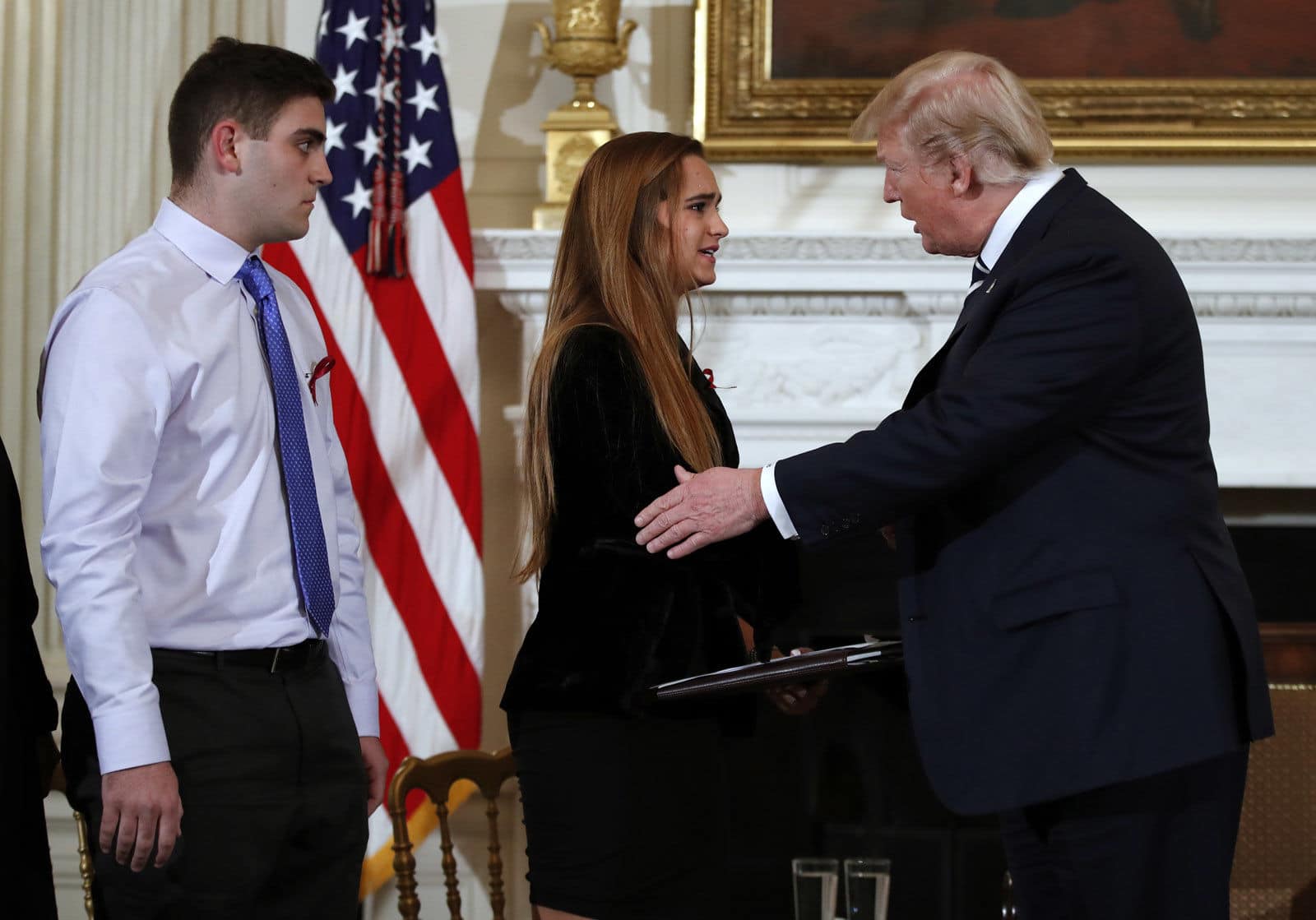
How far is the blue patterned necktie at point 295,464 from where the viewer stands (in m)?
1.99

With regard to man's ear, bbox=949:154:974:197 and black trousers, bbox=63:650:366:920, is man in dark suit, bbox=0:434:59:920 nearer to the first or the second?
black trousers, bbox=63:650:366:920

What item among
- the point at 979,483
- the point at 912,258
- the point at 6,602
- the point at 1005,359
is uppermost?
the point at 912,258

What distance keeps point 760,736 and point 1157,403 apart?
2477 millimetres

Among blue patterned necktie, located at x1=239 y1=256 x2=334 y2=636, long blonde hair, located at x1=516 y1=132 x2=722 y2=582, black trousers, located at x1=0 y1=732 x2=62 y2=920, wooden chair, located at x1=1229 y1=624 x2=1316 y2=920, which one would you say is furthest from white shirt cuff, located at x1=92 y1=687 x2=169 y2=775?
wooden chair, located at x1=1229 y1=624 x2=1316 y2=920

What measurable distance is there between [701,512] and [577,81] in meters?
2.13

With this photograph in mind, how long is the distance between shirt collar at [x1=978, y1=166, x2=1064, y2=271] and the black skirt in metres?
0.79

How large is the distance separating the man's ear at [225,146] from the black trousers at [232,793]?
0.71 m

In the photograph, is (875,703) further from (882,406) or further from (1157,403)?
(1157,403)

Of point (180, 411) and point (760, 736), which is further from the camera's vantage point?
point (760, 736)

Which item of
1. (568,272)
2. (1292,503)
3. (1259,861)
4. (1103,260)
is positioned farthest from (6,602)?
(1292,503)

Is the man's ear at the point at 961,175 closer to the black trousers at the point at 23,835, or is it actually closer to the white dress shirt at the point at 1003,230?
the white dress shirt at the point at 1003,230

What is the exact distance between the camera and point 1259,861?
3127 mm

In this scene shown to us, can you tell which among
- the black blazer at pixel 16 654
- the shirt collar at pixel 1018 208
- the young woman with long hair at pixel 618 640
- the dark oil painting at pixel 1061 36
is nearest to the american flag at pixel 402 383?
the dark oil painting at pixel 1061 36

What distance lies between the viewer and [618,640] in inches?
76.2
